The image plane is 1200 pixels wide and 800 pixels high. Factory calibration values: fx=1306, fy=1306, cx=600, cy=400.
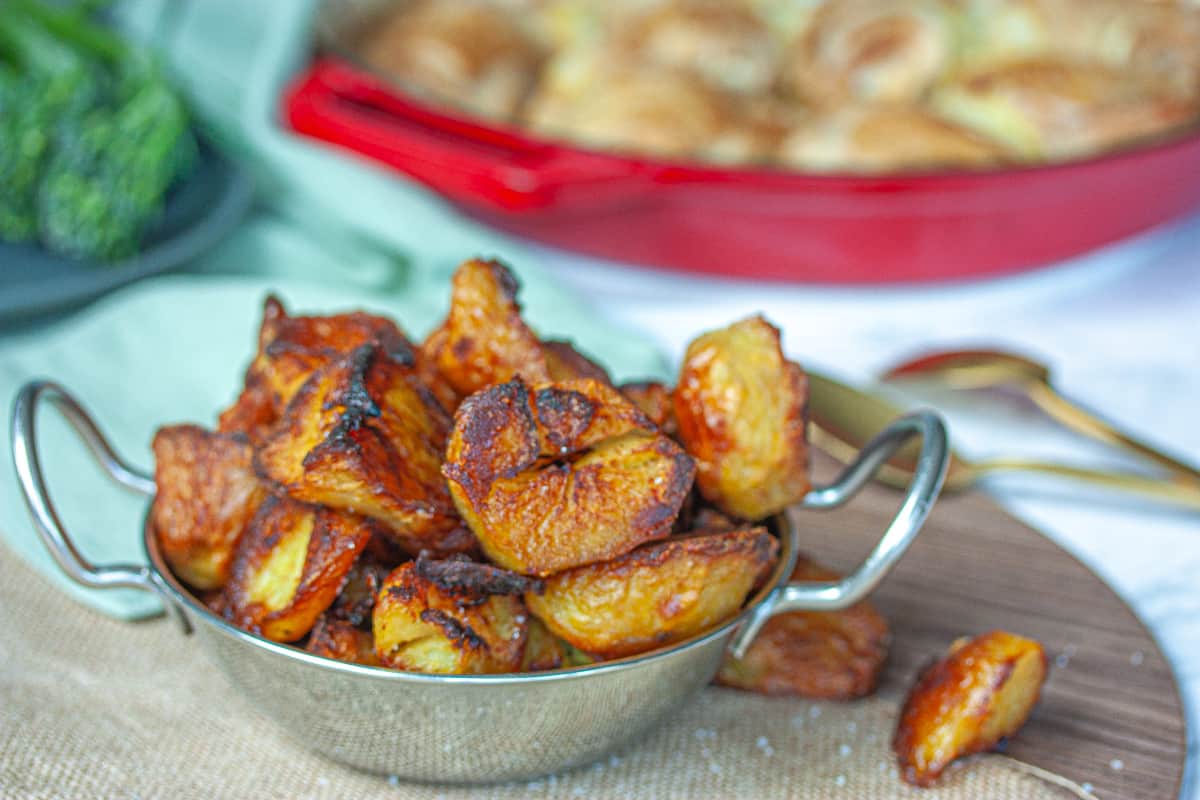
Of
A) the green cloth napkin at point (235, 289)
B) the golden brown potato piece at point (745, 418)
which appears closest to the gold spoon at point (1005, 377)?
the green cloth napkin at point (235, 289)

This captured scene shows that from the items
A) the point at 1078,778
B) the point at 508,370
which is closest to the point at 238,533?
the point at 508,370

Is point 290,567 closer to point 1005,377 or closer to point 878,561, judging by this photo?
point 878,561

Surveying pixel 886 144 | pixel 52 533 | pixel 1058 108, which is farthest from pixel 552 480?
pixel 1058 108

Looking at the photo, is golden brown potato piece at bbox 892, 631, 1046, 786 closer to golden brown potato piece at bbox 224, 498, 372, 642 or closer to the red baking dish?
golden brown potato piece at bbox 224, 498, 372, 642

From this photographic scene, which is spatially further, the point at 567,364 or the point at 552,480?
the point at 567,364

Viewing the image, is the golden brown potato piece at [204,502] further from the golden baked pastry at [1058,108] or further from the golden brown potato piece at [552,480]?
the golden baked pastry at [1058,108]

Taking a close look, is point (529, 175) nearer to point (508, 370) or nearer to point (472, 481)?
point (508, 370)
